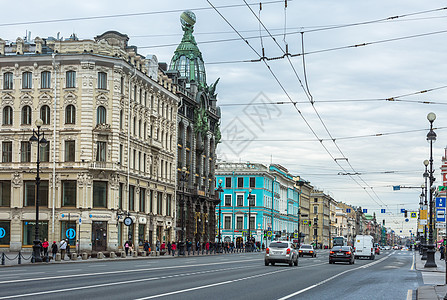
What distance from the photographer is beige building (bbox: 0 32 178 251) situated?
61656 millimetres

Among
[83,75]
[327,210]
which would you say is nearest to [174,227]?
[83,75]

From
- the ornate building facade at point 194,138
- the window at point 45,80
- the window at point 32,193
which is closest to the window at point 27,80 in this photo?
the window at point 45,80

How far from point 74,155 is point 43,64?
29.0ft

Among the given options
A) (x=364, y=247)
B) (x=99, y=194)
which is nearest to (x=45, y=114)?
(x=99, y=194)

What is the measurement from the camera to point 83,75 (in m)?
62.6

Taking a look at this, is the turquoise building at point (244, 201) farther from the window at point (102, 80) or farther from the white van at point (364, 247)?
the window at point (102, 80)

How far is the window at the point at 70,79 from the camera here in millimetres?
62906

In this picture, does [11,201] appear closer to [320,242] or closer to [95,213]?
[95,213]

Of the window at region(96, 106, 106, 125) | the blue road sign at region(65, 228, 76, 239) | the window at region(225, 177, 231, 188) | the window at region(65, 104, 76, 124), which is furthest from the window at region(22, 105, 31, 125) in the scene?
the window at region(225, 177, 231, 188)

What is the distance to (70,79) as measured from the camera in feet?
207

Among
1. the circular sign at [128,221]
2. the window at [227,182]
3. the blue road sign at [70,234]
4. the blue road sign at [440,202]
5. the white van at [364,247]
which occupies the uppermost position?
the window at [227,182]

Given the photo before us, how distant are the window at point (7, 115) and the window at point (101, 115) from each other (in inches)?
323

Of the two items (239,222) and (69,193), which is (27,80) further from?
(239,222)

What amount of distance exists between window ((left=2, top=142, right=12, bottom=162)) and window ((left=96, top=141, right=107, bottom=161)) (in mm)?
8158
